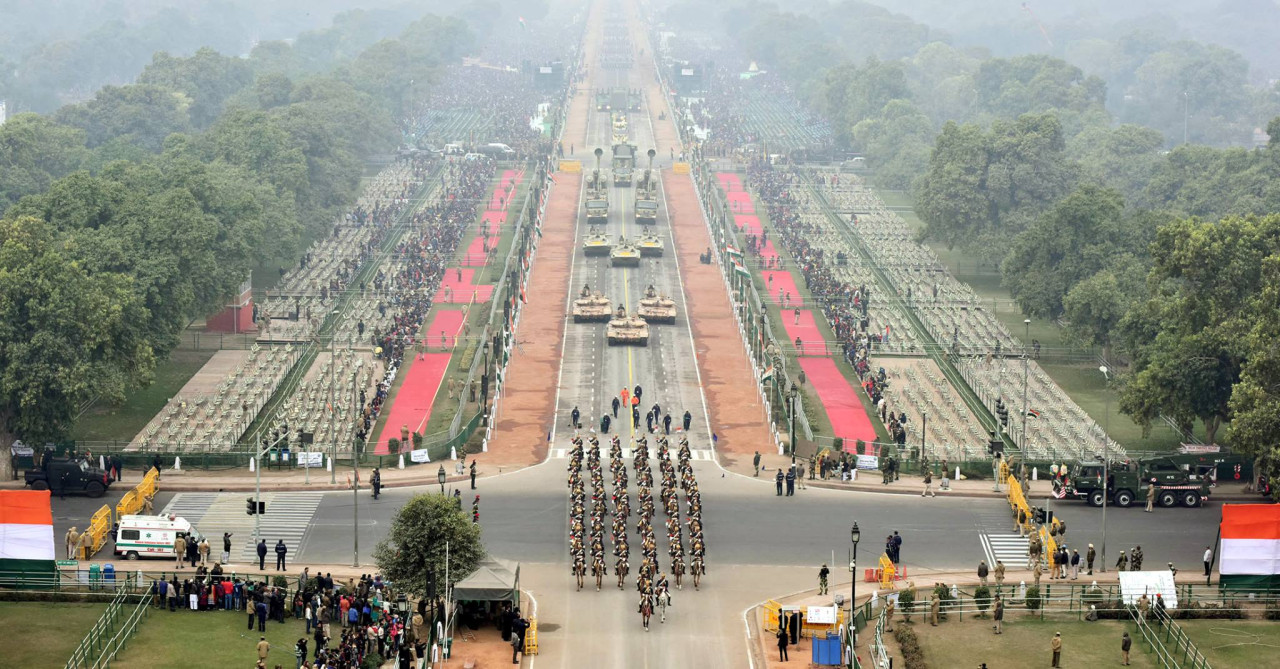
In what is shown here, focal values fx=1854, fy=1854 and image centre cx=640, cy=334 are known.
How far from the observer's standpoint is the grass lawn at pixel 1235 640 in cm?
6356

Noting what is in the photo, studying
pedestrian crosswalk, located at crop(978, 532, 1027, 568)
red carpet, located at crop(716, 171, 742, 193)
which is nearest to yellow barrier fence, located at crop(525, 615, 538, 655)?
pedestrian crosswalk, located at crop(978, 532, 1027, 568)

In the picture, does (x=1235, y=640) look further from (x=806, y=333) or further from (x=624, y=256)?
(x=624, y=256)

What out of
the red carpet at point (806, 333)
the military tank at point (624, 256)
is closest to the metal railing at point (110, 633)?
the red carpet at point (806, 333)

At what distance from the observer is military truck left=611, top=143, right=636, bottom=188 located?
172 m

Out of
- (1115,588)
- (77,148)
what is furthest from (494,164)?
(1115,588)

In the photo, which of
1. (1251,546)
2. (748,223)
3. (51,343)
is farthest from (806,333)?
(1251,546)

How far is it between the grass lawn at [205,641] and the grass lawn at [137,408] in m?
26.1

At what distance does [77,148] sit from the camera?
489ft

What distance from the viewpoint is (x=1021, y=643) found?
64375mm

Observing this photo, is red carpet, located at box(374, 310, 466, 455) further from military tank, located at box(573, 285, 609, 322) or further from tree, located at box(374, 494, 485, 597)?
tree, located at box(374, 494, 485, 597)

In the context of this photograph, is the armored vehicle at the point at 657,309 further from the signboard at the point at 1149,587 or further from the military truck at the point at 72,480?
the signboard at the point at 1149,587

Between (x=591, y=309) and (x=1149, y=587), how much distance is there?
185ft

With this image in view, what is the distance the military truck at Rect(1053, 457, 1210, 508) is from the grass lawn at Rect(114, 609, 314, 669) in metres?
34.9

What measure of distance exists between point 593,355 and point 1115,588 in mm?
46005
